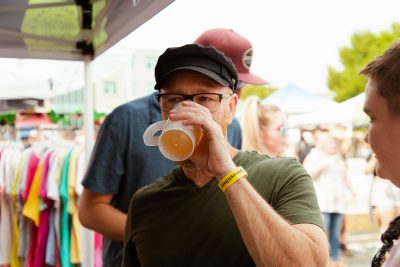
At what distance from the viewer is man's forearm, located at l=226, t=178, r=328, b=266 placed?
1196 millimetres

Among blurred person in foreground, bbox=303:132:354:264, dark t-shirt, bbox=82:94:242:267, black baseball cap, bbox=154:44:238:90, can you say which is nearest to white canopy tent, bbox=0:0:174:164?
dark t-shirt, bbox=82:94:242:267

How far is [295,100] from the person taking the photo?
52.1 ft

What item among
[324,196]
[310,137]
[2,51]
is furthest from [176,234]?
[310,137]

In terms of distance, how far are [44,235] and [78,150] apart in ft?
2.76

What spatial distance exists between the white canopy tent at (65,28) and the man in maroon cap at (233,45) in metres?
0.36

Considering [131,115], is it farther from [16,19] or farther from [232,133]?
[16,19]

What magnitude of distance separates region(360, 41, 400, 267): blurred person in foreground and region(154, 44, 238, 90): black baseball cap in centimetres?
Answer: 42

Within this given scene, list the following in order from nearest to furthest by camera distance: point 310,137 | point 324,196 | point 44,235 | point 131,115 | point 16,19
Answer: point 131,115, point 16,19, point 44,235, point 324,196, point 310,137

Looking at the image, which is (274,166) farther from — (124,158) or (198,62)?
(124,158)

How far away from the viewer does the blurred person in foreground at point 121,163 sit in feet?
7.09

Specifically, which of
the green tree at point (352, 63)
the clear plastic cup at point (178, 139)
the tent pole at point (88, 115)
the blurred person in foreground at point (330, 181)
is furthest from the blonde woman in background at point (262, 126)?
the green tree at point (352, 63)

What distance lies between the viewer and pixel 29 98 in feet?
20.6

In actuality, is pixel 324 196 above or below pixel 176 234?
below

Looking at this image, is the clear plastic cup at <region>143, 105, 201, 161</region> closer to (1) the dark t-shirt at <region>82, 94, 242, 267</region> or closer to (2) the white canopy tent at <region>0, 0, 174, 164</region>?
(1) the dark t-shirt at <region>82, 94, 242, 267</region>
